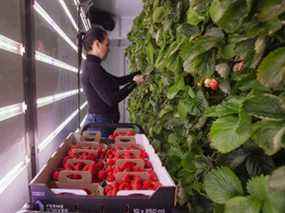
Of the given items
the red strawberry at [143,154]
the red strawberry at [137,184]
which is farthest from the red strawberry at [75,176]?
the red strawberry at [143,154]

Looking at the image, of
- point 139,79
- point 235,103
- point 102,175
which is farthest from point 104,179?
point 139,79

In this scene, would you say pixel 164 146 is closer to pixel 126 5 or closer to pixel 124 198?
pixel 124 198

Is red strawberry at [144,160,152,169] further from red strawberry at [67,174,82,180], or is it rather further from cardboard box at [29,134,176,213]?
cardboard box at [29,134,176,213]

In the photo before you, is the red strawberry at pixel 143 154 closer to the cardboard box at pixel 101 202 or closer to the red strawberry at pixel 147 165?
the red strawberry at pixel 147 165

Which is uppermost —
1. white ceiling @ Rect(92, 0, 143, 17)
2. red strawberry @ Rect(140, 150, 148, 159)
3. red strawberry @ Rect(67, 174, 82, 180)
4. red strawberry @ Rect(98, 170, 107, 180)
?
white ceiling @ Rect(92, 0, 143, 17)

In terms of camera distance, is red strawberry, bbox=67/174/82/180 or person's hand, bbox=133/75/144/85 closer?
red strawberry, bbox=67/174/82/180

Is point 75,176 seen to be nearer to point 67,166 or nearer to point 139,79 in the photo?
point 67,166

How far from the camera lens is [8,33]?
1649mm

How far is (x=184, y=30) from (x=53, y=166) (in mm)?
954

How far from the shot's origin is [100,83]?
3045 millimetres

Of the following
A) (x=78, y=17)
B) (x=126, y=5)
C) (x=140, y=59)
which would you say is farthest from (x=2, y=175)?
(x=126, y=5)

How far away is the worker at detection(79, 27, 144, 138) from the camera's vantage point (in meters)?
3.06

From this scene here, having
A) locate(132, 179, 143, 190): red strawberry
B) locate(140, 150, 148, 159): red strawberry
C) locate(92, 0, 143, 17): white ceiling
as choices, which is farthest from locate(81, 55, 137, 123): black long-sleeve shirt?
locate(92, 0, 143, 17): white ceiling

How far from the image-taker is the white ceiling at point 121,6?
6.63 meters
